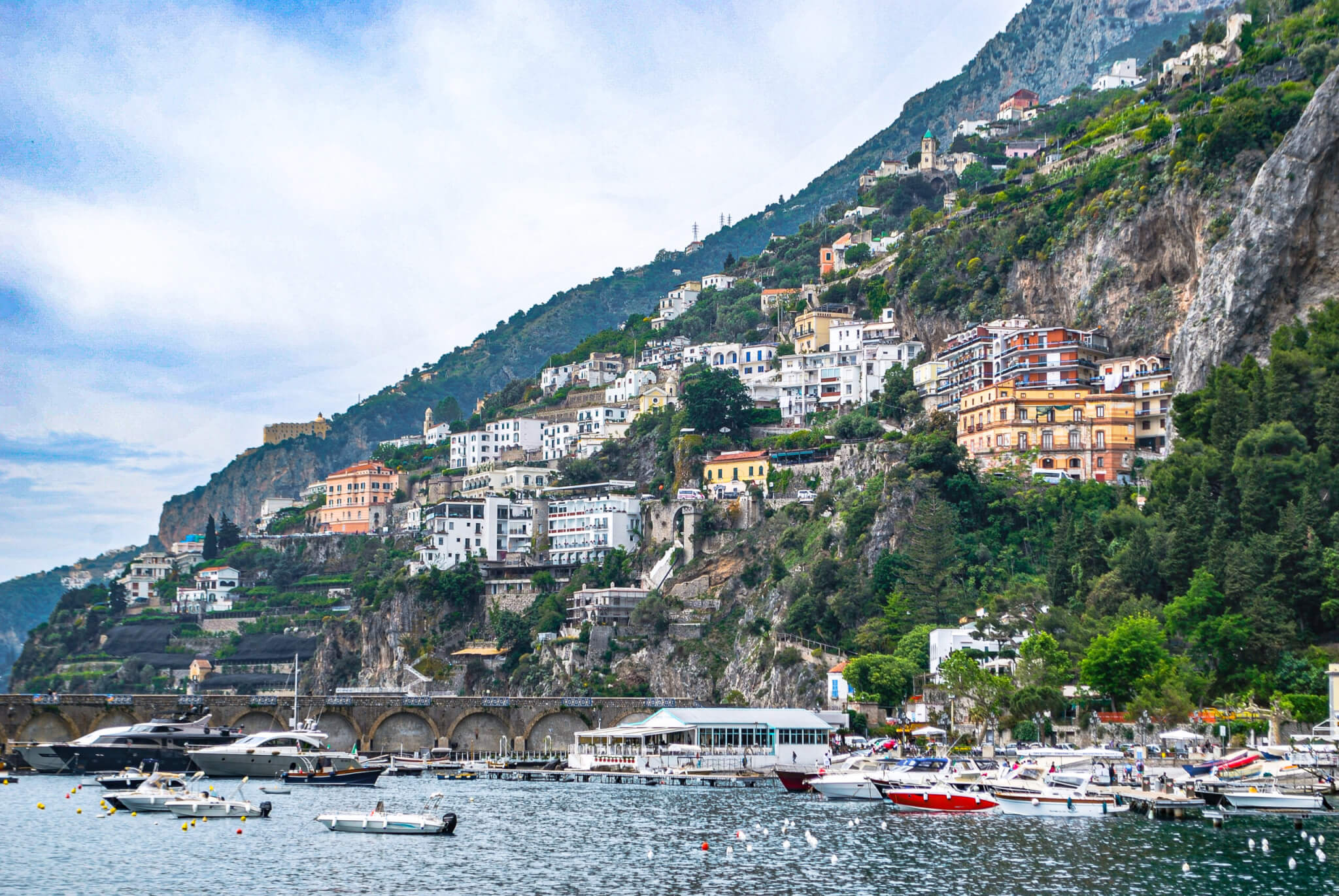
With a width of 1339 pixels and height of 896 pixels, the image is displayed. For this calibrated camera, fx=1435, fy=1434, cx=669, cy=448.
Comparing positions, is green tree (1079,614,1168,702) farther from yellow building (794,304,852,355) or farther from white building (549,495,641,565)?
yellow building (794,304,852,355)

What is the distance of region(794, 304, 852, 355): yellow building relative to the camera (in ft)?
484

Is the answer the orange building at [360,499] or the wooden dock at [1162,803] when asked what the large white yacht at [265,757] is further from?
the orange building at [360,499]

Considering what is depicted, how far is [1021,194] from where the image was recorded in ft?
438

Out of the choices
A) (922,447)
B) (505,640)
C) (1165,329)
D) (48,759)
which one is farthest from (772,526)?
(48,759)

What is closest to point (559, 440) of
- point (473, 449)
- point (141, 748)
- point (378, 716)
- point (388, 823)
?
point (473, 449)

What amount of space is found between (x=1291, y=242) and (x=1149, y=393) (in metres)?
15.7

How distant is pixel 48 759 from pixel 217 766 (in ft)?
38.6

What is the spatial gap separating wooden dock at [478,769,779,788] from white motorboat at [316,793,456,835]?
2816 cm

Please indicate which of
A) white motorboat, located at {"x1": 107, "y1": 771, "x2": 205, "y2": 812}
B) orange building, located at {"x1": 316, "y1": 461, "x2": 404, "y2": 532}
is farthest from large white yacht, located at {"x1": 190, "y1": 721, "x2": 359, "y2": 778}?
orange building, located at {"x1": 316, "y1": 461, "x2": 404, "y2": 532}

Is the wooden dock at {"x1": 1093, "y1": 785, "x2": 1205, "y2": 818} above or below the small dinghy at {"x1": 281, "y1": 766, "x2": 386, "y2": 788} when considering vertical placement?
above

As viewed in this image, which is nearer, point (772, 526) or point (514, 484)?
point (772, 526)

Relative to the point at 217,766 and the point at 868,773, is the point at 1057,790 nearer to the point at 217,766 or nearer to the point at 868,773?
the point at 868,773

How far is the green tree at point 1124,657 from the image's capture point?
72.7 m

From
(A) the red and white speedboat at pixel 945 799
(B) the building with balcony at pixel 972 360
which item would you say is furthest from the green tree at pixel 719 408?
(A) the red and white speedboat at pixel 945 799
